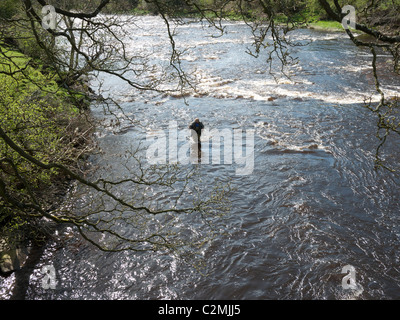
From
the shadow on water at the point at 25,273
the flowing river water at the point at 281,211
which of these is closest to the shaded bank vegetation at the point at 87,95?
the shadow on water at the point at 25,273

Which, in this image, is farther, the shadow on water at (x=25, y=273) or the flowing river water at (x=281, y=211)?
the flowing river water at (x=281, y=211)

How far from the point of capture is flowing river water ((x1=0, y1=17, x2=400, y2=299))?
710cm

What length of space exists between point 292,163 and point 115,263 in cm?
721

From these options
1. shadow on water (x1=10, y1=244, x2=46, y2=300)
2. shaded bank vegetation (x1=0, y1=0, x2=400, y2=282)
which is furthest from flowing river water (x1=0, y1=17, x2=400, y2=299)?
shaded bank vegetation (x1=0, y1=0, x2=400, y2=282)

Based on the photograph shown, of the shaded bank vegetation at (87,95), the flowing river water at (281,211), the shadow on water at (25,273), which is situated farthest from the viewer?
the flowing river water at (281,211)

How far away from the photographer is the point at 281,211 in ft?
30.7

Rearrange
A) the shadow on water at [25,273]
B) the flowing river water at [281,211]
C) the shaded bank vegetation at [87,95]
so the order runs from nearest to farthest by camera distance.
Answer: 1. the shaded bank vegetation at [87,95]
2. the shadow on water at [25,273]
3. the flowing river water at [281,211]

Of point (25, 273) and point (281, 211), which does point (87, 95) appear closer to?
point (25, 273)

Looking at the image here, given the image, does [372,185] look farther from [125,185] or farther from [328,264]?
[125,185]

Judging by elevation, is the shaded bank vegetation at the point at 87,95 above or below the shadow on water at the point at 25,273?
above

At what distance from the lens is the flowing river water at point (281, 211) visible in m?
7.10

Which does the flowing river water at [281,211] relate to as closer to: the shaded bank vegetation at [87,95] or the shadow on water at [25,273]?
the shadow on water at [25,273]

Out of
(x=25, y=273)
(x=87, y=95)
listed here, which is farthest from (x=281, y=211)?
(x=25, y=273)

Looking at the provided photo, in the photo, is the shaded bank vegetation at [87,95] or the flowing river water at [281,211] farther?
the flowing river water at [281,211]
